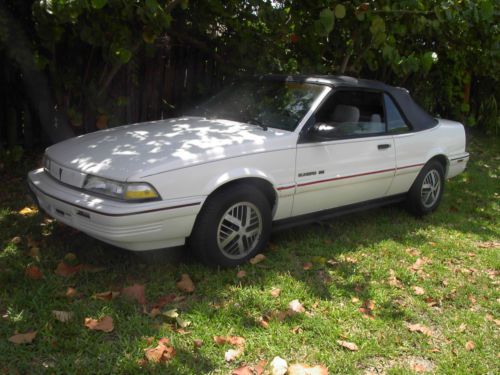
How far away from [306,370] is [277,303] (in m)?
0.73

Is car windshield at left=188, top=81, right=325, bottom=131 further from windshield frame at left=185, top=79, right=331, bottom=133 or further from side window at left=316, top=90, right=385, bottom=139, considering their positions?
side window at left=316, top=90, right=385, bottom=139

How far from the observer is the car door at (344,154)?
4332 millimetres

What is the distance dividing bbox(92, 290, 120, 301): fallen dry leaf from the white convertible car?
32cm

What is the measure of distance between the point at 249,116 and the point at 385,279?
182cm

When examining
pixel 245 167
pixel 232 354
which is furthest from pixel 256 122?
pixel 232 354

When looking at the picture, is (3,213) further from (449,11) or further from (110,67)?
(449,11)

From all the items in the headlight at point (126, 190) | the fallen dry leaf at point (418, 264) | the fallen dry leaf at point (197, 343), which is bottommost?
the fallen dry leaf at point (418, 264)

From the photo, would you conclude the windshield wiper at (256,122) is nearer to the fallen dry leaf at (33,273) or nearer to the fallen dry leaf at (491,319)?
the fallen dry leaf at (33,273)

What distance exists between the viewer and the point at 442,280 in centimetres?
422

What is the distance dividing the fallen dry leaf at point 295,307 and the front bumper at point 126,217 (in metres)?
0.87

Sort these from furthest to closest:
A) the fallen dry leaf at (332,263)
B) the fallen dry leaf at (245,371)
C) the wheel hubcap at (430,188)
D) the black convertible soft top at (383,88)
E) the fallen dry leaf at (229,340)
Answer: the wheel hubcap at (430,188) < the black convertible soft top at (383,88) < the fallen dry leaf at (332,263) < the fallen dry leaf at (229,340) < the fallen dry leaf at (245,371)

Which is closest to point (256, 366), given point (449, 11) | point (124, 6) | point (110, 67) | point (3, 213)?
point (3, 213)

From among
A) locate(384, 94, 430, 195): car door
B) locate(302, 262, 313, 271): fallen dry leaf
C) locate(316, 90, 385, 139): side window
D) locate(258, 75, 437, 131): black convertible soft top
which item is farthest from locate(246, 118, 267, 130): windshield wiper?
locate(384, 94, 430, 195): car door

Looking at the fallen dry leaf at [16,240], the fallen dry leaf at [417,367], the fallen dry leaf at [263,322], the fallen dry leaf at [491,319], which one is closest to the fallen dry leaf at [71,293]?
the fallen dry leaf at [16,240]
